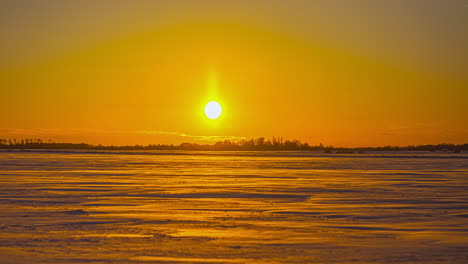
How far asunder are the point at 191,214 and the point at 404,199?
23.0ft

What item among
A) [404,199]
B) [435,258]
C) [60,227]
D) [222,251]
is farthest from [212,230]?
[404,199]

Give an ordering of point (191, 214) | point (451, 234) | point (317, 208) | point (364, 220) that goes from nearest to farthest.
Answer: point (451, 234) → point (364, 220) → point (191, 214) → point (317, 208)

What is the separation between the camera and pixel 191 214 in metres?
14.7

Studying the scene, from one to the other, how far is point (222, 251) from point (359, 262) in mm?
2242

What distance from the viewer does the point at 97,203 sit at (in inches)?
667

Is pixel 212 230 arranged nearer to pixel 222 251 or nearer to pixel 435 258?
pixel 222 251

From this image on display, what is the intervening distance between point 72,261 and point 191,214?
5.52 m

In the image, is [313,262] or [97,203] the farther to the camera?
[97,203]

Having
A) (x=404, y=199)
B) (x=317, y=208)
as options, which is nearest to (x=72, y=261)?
(x=317, y=208)

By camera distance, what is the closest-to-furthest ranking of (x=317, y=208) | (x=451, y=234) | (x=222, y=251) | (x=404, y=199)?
1. (x=222, y=251)
2. (x=451, y=234)
3. (x=317, y=208)
4. (x=404, y=199)

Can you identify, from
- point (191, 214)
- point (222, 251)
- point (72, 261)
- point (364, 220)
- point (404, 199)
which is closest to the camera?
point (72, 261)

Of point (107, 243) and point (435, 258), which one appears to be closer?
point (435, 258)

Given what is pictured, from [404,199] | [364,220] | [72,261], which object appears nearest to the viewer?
[72,261]

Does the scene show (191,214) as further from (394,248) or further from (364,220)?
(394,248)
